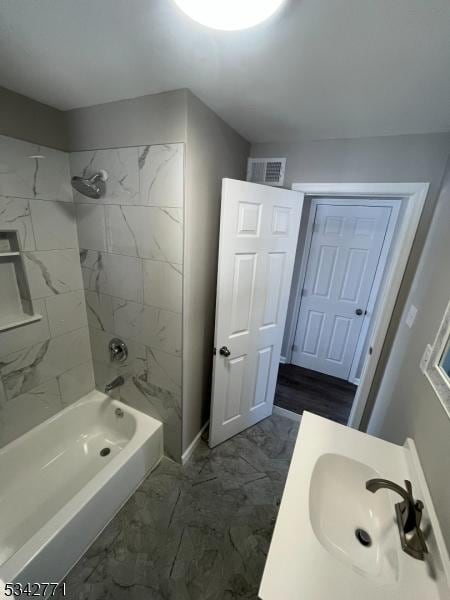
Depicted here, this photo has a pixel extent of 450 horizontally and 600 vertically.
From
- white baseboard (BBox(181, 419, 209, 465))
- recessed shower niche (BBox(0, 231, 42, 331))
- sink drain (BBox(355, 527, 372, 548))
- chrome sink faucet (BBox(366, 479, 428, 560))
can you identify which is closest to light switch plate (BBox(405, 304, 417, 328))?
chrome sink faucet (BBox(366, 479, 428, 560))

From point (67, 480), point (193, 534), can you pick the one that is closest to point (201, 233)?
point (193, 534)

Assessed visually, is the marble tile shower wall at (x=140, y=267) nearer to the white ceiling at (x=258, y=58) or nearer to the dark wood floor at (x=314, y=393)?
the white ceiling at (x=258, y=58)

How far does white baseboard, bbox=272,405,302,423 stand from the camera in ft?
7.47

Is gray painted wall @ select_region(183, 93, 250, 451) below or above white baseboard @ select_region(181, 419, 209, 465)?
above

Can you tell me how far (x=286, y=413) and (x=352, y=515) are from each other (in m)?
1.38

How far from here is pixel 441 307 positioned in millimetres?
1108

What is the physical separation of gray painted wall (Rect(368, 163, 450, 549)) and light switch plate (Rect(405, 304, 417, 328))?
0.04 metres

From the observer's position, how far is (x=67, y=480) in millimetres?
1621

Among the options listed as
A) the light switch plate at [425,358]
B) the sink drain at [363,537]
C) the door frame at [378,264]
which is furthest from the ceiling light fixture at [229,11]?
the door frame at [378,264]

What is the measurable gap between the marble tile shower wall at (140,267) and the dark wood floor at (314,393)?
4.28 feet

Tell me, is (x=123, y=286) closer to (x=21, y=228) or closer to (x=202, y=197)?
(x=21, y=228)

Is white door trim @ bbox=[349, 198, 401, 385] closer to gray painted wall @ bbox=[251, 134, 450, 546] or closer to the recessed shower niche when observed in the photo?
gray painted wall @ bbox=[251, 134, 450, 546]

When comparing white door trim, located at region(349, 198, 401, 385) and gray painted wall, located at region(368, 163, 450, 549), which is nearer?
gray painted wall, located at region(368, 163, 450, 549)

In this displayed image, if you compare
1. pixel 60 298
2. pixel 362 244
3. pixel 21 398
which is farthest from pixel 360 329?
pixel 21 398
